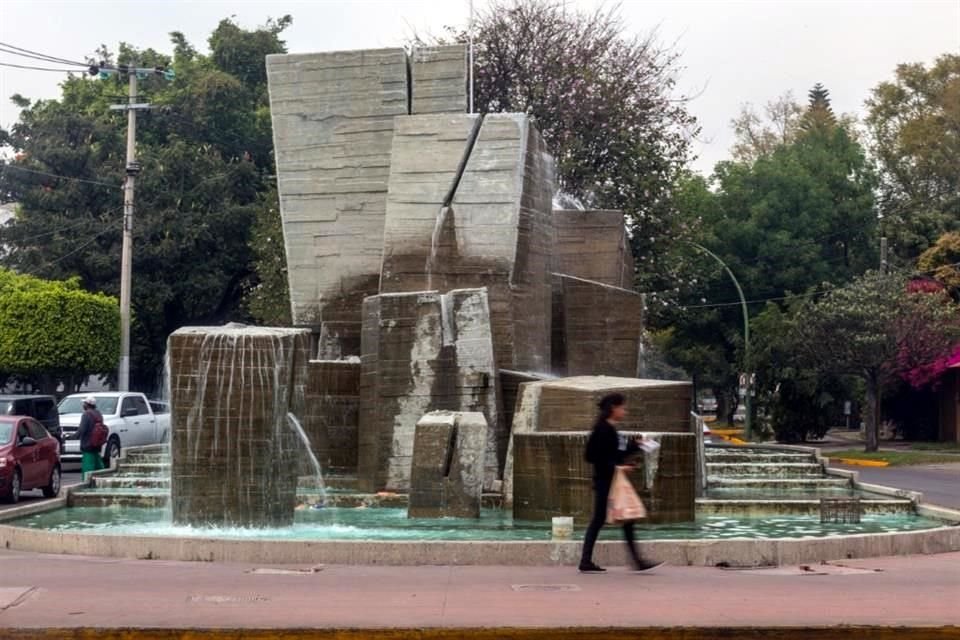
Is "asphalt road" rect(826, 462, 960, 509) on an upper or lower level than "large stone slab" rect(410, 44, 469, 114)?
lower

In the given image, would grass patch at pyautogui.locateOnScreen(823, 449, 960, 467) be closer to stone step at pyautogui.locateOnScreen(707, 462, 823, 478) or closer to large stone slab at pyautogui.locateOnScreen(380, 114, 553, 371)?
stone step at pyautogui.locateOnScreen(707, 462, 823, 478)

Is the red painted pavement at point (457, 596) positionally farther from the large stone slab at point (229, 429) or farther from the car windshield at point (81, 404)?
the car windshield at point (81, 404)

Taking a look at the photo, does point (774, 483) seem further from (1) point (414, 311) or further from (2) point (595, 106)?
(2) point (595, 106)

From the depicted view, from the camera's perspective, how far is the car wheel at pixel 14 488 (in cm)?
2186

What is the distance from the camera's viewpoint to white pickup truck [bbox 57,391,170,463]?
31.4m

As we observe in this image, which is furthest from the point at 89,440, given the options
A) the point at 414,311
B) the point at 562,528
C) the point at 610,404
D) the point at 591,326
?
the point at 610,404

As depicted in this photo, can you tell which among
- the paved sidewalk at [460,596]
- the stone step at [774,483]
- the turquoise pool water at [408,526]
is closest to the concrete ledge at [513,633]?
the paved sidewalk at [460,596]

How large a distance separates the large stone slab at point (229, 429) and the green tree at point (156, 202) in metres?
33.8

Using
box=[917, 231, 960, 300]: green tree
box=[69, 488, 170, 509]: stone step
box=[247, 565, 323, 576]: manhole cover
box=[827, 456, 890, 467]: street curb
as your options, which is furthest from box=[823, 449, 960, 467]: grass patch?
box=[247, 565, 323, 576]: manhole cover

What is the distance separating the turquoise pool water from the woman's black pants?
94.7 inches

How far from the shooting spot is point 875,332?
39.2 metres

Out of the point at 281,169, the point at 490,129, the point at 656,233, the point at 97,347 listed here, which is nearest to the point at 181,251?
the point at 97,347

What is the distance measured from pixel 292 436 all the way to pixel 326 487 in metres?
4.62

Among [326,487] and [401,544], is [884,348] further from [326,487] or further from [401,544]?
[401,544]
